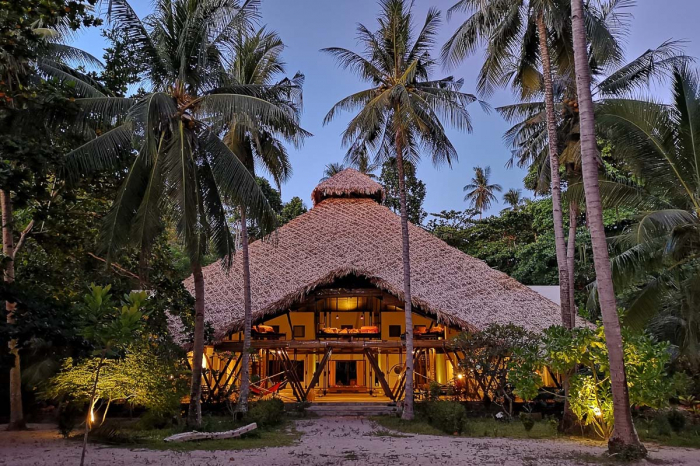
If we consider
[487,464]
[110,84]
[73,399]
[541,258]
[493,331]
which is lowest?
[487,464]

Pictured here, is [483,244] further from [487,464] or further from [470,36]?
[487,464]

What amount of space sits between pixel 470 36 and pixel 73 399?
36.7ft

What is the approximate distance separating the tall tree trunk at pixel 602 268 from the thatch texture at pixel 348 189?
16.3m

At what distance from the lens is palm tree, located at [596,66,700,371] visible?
9781mm

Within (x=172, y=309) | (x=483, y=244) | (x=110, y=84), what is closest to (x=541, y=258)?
(x=483, y=244)

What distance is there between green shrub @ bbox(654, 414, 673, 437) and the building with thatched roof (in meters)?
4.76

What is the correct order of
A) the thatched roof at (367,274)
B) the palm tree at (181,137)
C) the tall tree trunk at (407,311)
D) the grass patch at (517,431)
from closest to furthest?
1. the palm tree at (181,137)
2. the grass patch at (517,431)
3. the tall tree trunk at (407,311)
4. the thatched roof at (367,274)

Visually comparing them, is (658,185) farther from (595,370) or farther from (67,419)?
(67,419)

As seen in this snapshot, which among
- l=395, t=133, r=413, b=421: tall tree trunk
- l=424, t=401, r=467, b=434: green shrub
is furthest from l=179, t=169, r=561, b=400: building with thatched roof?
l=424, t=401, r=467, b=434: green shrub

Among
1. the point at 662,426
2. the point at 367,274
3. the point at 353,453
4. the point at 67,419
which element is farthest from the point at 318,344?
the point at 662,426

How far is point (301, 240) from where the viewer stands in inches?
818

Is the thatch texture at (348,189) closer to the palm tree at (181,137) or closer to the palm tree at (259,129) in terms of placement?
the palm tree at (259,129)

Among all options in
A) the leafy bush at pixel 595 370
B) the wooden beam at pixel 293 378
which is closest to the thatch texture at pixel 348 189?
the wooden beam at pixel 293 378

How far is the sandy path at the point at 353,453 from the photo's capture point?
7715mm
